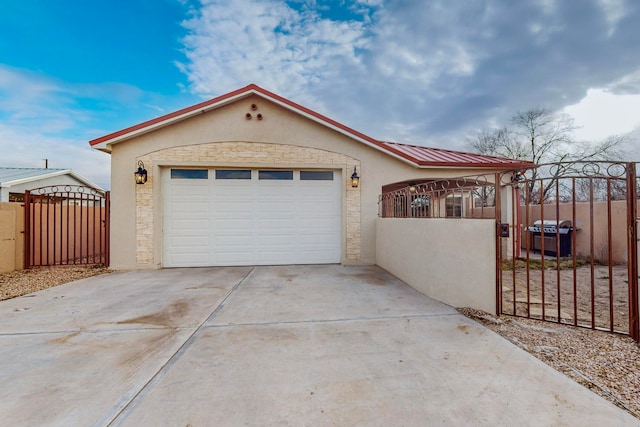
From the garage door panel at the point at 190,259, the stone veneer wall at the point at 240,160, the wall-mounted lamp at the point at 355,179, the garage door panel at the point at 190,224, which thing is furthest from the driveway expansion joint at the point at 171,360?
the wall-mounted lamp at the point at 355,179

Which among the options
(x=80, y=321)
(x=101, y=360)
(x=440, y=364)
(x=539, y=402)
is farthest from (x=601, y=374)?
(x=80, y=321)

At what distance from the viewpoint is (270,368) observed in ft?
7.98

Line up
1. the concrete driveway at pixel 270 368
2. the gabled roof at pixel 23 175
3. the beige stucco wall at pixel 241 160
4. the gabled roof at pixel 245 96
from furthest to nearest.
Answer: the gabled roof at pixel 23 175, the beige stucco wall at pixel 241 160, the gabled roof at pixel 245 96, the concrete driveway at pixel 270 368

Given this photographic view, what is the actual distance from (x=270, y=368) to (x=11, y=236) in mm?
8484

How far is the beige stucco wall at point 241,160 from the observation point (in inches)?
274

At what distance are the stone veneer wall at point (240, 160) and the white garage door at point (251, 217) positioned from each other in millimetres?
309

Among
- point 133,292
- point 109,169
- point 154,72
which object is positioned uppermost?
point 154,72

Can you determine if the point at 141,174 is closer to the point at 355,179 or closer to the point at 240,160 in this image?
the point at 240,160

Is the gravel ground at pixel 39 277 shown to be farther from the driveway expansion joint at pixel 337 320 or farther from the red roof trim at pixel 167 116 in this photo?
the driveway expansion joint at pixel 337 320

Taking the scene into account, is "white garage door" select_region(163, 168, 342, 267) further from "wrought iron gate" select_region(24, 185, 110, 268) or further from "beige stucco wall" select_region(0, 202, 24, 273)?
"beige stucco wall" select_region(0, 202, 24, 273)

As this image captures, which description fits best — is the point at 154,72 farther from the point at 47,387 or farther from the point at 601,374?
the point at 601,374

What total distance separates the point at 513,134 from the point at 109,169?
83.9 feet

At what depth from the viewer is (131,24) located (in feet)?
26.3

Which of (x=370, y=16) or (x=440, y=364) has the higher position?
(x=370, y=16)
